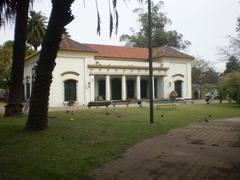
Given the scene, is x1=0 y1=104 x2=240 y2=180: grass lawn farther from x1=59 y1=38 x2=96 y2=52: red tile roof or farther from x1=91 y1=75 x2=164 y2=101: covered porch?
x1=91 y1=75 x2=164 y2=101: covered porch

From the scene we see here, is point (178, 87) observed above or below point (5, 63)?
below

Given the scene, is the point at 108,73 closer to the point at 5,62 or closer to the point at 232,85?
the point at 232,85

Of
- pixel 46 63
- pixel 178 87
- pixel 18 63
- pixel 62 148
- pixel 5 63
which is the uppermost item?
pixel 5 63

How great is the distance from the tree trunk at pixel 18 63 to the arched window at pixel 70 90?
1812 cm

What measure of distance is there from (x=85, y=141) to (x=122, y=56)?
3317 cm

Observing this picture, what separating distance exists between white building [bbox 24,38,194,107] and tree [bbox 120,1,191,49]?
60.8 ft

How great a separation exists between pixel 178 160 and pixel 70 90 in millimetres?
29523

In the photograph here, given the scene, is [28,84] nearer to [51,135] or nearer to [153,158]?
[51,135]

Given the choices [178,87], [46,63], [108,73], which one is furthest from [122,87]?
[46,63]

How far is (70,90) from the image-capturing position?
123 ft

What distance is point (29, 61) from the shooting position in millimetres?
41906

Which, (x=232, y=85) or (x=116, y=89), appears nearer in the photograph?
(x=232, y=85)

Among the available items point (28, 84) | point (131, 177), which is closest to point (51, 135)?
point (131, 177)

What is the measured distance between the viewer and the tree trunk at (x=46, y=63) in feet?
40.5
